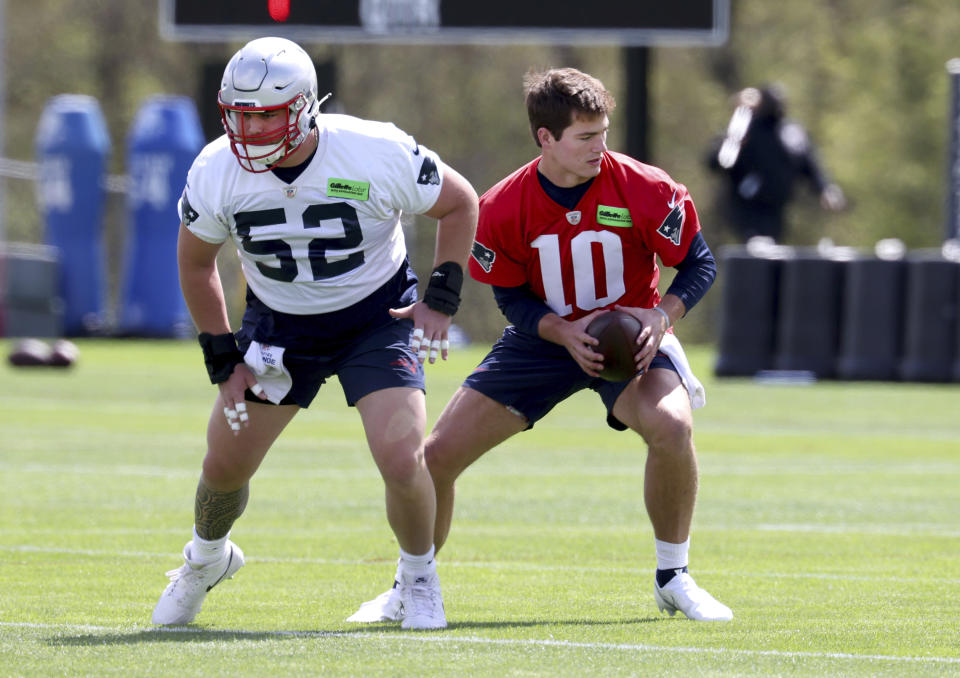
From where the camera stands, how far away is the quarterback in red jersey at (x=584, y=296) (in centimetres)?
695

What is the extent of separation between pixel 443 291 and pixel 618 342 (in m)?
0.65

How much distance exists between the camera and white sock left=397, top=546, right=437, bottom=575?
6.71 m

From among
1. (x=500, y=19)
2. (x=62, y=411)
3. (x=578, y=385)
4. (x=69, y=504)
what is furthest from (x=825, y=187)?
(x=578, y=385)

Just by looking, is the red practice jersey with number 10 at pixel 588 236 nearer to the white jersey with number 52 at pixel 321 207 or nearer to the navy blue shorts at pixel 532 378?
the navy blue shorts at pixel 532 378

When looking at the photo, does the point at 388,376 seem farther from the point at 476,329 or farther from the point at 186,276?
the point at 476,329

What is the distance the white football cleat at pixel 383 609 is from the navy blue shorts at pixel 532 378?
848mm

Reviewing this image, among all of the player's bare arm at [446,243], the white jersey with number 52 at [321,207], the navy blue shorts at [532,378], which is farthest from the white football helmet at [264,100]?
the navy blue shorts at [532,378]

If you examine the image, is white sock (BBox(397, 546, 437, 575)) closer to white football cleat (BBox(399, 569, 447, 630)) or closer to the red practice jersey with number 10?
white football cleat (BBox(399, 569, 447, 630))

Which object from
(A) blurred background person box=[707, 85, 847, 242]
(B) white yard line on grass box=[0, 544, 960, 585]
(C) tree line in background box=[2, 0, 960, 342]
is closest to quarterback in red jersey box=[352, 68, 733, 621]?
(B) white yard line on grass box=[0, 544, 960, 585]

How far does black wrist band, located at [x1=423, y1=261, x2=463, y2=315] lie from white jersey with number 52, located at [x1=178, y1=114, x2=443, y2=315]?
0.24 meters

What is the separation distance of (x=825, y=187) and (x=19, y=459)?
997 centimetres

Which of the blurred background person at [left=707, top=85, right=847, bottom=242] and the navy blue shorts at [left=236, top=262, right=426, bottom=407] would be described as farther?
the blurred background person at [left=707, top=85, right=847, bottom=242]

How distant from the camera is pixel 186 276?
22.2 feet

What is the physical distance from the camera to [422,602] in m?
6.67
